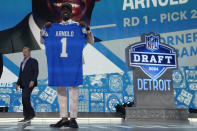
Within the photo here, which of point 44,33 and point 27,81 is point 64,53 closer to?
point 44,33

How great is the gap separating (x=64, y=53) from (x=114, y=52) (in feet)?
14.8

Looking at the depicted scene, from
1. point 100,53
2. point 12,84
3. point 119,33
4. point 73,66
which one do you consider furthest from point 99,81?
point 73,66

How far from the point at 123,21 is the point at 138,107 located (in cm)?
344

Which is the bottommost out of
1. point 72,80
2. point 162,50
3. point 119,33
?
point 72,80

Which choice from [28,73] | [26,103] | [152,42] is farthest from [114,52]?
[26,103]

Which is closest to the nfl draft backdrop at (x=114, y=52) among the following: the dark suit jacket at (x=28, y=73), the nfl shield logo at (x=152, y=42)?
the nfl shield logo at (x=152, y=42)

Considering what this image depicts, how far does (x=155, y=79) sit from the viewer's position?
432cm

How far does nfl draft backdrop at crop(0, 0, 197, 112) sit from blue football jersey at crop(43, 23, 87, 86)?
13.7 ft

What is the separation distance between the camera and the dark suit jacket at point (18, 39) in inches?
266

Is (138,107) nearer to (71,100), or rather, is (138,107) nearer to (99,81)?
(71,100)

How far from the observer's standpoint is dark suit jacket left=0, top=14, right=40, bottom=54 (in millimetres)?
6762

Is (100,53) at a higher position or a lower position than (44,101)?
higher

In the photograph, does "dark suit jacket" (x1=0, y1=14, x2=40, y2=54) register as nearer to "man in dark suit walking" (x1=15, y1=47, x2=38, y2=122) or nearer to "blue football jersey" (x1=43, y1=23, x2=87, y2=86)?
"man in dark suit walking" (x1=15, y1=47, x2=38, y2=122)

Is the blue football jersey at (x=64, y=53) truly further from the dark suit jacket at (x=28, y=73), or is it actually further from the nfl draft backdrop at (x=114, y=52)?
the nfl draft backdrop at (x=114, y=52)
